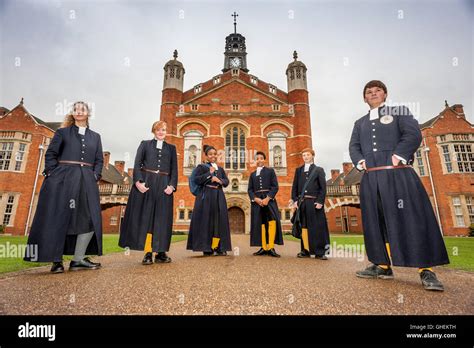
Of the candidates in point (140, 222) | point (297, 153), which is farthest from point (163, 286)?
point (297, 153)

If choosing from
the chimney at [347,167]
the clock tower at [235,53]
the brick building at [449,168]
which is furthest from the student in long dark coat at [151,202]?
the chimney at [347,167]

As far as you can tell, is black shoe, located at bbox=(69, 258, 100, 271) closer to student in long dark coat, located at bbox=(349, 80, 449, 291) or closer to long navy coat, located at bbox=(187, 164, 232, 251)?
long navy coat, located at bbox=(187, 164, 232, 251)

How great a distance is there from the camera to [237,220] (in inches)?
734

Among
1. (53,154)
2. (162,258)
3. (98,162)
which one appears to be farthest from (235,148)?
(53,154)

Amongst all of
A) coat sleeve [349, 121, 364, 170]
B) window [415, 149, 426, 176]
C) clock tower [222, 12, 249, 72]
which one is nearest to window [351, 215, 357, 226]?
window [415, 149, 426, 176]

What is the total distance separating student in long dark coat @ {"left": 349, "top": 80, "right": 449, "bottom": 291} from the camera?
2.41 m

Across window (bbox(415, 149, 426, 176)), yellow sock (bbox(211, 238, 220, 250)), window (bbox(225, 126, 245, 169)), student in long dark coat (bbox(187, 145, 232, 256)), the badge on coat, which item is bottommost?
yellow sock (bbox(211, 238, 220, 250))

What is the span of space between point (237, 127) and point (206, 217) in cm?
1524

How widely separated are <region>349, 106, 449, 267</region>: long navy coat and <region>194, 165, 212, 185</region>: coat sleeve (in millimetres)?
2964

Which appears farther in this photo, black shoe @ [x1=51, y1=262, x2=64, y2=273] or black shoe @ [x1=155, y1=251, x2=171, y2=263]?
black shoe @ [x1=155, y1=251, x2=171, y2=263]

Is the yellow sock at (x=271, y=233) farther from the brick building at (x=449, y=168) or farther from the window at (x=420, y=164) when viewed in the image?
the window at (x=420, y=164)

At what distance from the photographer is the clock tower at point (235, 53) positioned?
2558 cm

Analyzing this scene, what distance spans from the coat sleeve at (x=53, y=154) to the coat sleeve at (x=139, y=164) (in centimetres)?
106

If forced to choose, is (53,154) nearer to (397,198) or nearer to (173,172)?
(173,172)
